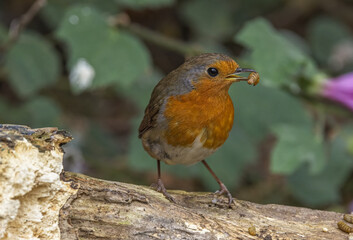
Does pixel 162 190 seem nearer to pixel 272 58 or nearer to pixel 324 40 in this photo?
pixel 272 58

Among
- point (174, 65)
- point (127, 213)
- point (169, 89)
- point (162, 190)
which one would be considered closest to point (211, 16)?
point (174, 65)

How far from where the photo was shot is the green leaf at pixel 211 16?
504 centimetres

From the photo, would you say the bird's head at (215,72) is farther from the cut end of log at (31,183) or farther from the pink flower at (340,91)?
the cut end of log at (31,183)

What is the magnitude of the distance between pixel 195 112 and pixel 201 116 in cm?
4

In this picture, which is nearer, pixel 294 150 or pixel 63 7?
pixel 294 150

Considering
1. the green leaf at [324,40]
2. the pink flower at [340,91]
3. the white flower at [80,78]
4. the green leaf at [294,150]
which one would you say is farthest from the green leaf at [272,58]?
the green leaf at [324,40]

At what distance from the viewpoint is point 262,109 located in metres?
3.88

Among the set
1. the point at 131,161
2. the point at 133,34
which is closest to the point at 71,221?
the point at 131,161

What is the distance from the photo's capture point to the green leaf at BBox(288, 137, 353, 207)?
4242mm

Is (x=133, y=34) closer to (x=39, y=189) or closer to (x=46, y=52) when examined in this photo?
(x=46, y=52)

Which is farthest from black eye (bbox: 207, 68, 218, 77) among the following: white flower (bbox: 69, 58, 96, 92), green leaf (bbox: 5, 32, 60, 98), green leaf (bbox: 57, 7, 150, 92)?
green leaf (bbox: 5, 32, 60, 98)

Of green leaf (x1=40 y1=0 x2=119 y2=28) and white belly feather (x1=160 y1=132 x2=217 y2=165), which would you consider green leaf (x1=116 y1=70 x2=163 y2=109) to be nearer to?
green leaf (x1=40 y1=0 x2=119 y2=28)

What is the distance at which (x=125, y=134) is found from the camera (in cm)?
588

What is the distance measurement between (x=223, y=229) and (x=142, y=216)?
0.36m
